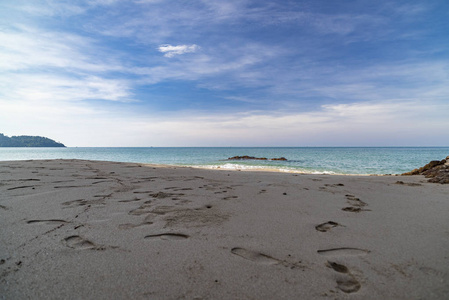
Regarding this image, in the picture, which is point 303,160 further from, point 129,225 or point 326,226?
point 129,225

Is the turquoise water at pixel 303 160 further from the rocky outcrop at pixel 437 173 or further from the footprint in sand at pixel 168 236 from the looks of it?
the footprint in sand at pixel 168 236

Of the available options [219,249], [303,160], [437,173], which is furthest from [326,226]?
[303,160]

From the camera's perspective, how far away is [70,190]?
4.01 m

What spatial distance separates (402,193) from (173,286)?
4753 millimetres

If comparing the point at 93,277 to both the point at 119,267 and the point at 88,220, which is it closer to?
the point at 119,267

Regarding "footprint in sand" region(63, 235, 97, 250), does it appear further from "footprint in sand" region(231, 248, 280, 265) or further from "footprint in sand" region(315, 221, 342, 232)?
"footprint in sand" region(315, 221, 342, 232)

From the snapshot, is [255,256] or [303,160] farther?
[303,160]

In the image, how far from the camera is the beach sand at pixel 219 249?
135 cm

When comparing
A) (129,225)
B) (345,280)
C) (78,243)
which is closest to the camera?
(345,280)

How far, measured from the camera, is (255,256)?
1.74 metres

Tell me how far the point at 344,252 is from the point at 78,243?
7.30ft

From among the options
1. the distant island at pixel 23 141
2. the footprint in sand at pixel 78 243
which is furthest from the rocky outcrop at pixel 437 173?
the distant island at pixel 23 141

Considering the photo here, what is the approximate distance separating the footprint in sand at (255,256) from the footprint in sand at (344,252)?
0.43 m

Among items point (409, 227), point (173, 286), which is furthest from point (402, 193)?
point (173, 286)
